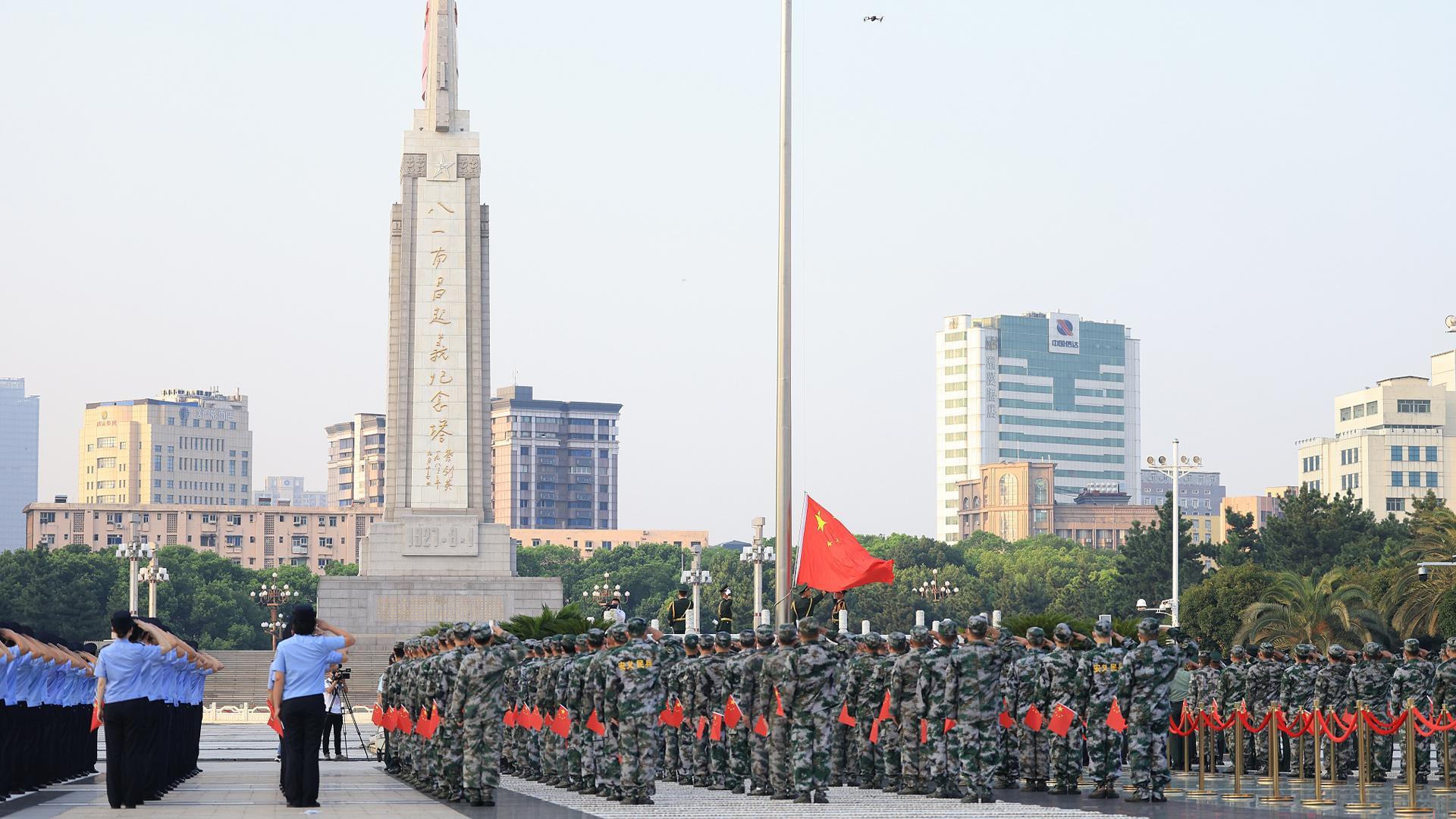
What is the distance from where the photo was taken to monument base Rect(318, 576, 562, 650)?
188 ft

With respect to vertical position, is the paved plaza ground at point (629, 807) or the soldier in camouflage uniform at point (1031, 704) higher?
the soldier in camouflage uniform at point (1031, 704)

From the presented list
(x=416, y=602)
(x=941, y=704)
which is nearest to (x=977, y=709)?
(x=941, y=704)

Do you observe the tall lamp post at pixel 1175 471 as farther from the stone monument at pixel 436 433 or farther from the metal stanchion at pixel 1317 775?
the metal stanchion at pixel 1317 775

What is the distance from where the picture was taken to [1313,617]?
50.5 metres

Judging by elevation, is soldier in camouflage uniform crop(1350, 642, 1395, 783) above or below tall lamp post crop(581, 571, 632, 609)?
above

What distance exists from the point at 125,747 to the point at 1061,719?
8452mm

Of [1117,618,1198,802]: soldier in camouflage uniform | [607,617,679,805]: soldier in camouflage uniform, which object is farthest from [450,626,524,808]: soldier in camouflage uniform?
[1117,618,1198,802]: soldier in camouflage uniform

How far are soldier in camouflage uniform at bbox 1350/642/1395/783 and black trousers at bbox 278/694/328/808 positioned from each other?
11.6 meters

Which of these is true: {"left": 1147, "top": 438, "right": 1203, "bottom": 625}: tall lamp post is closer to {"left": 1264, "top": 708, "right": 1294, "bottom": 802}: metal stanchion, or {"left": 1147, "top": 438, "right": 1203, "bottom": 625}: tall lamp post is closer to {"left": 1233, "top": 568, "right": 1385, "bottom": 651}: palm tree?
{"left": 1233, "top": 568, "right": 1385, "bottom": 651}: palm tree

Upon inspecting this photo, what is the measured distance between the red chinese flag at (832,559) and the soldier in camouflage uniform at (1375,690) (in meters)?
6.13

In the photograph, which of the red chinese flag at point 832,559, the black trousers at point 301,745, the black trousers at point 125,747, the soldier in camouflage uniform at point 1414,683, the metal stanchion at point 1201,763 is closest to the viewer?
the black trousers at point 301,745

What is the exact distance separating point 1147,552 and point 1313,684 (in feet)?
211

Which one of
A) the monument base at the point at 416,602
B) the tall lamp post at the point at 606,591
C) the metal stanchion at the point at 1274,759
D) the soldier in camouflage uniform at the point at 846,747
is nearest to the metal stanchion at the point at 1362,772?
the metal stanchion at the point at 1274,759

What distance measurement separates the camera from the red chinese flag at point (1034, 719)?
19.6 meters
